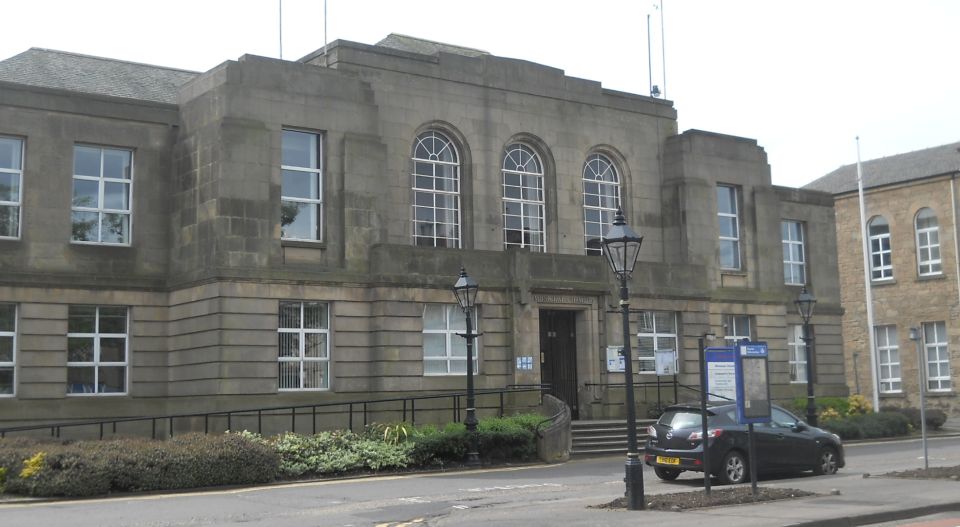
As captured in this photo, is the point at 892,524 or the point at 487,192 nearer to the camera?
the point at 892,524

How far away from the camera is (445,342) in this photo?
30.4 metres

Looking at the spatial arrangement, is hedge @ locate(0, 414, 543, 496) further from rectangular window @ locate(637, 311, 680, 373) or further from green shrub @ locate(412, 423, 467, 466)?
rectangular window @ locate(637, 311, 680, 373)

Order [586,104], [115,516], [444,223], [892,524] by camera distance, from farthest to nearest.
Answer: [586,104] → [444,223] → [115,516] → [892,524]

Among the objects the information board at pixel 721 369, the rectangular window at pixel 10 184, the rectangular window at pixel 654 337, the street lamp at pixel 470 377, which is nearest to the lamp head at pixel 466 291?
the street lamp at pixel 470 377

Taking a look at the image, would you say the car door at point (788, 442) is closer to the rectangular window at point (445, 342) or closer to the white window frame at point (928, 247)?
the rectangular window at point (445, 342)

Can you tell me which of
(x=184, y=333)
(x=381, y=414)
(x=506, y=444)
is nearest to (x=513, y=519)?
(x=506, y=444)

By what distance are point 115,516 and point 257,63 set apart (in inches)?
578

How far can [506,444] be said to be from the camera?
2606 centimetres

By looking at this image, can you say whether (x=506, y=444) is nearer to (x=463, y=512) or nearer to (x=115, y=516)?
(x=463, y=512)

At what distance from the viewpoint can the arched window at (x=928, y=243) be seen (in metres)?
50.9

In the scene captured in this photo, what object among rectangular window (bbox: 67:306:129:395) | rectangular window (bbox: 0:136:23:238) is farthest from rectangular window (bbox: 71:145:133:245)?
rectangular window (bbox: 67:306:129:395)

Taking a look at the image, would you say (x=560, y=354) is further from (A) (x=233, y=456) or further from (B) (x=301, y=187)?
(A) (x=233, y=456)

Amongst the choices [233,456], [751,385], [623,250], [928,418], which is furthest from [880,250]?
[233,456]

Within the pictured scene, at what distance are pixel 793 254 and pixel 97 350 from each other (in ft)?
82.5
